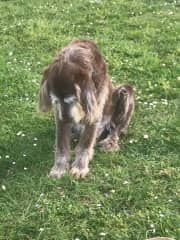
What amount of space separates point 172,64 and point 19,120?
8.74 feet

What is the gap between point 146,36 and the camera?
10.5 m

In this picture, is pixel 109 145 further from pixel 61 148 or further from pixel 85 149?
pixel 61 148

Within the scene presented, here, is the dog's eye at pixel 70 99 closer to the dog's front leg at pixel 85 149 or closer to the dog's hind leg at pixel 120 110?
the dog's front leg at pixel 85 149

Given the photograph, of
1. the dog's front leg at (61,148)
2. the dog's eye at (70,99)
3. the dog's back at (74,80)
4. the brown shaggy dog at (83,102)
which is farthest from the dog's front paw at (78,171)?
the dog's eye at (70,99)

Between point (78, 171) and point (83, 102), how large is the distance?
0.90 metres

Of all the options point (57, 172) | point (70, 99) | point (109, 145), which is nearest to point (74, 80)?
point (70, 99)

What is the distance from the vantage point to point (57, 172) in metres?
6.89

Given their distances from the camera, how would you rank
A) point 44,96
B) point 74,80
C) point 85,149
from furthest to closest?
point 85,149, point 44,96, point 74,80

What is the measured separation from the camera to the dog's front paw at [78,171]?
6821 mm

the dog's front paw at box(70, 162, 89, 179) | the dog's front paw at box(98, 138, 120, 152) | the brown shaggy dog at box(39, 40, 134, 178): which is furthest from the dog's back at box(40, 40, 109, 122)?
the dog's front paw at box(98, 138, 120, 152)

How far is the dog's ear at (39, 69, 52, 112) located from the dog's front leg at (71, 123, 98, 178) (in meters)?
0.52

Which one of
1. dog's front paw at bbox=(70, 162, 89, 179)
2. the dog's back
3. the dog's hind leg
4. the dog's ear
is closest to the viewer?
the dog's back

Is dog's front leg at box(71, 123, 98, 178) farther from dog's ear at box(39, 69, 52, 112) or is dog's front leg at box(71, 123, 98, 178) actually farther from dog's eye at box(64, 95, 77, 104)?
dog's eye at box(64, 95, 77, 104)

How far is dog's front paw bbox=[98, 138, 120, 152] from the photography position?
730 cm
